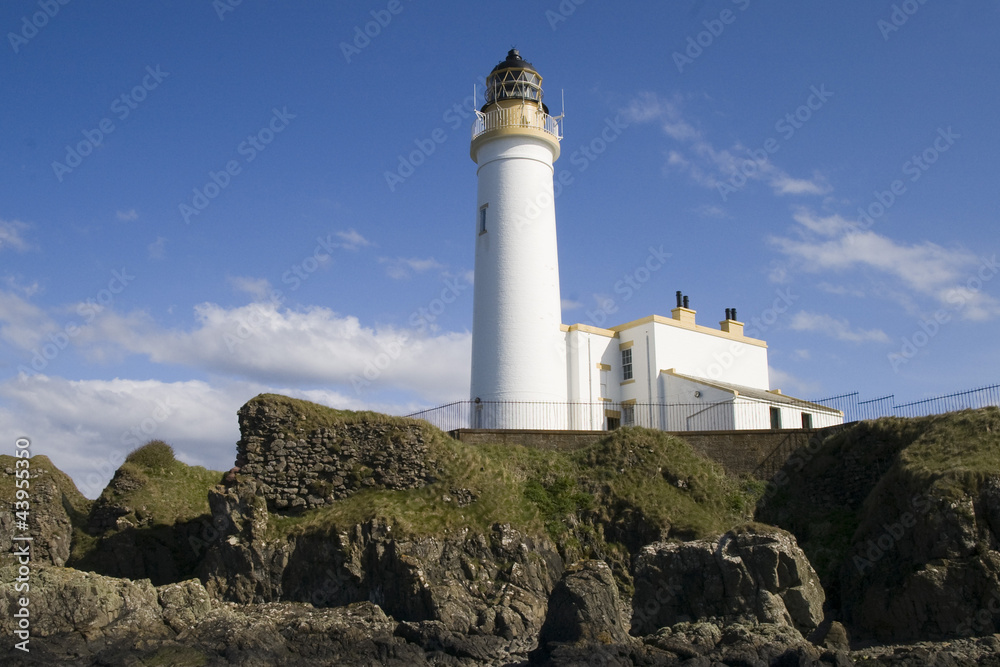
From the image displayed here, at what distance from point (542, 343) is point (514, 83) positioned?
9.70 m

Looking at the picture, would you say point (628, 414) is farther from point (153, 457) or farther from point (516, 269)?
point (153, 457)

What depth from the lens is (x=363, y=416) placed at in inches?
957

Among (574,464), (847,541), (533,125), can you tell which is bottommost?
(847,541)

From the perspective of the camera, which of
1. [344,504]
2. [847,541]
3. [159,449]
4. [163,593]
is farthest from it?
[159,449]

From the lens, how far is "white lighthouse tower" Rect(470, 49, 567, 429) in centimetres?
2906

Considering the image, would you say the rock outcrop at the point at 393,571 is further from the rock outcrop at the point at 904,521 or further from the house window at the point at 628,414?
the house window at the point at 628,414

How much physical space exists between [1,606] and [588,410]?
18.5 m

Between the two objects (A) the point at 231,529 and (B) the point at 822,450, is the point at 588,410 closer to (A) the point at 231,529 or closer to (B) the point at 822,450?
(B) the point at 822,450

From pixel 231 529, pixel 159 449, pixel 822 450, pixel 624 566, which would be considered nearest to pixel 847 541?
pixel 822 450

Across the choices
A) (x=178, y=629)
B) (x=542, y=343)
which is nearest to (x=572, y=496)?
(x=542, y=343)

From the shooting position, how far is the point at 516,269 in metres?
29.7

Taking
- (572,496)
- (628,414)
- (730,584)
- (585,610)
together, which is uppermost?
(628,414)

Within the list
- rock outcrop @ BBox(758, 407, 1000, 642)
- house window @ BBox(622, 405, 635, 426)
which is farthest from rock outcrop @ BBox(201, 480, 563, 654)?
house window @ BBox(622, 405, 635, 426)

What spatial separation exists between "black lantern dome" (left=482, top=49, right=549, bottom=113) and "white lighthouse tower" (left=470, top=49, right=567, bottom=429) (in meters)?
0.04
